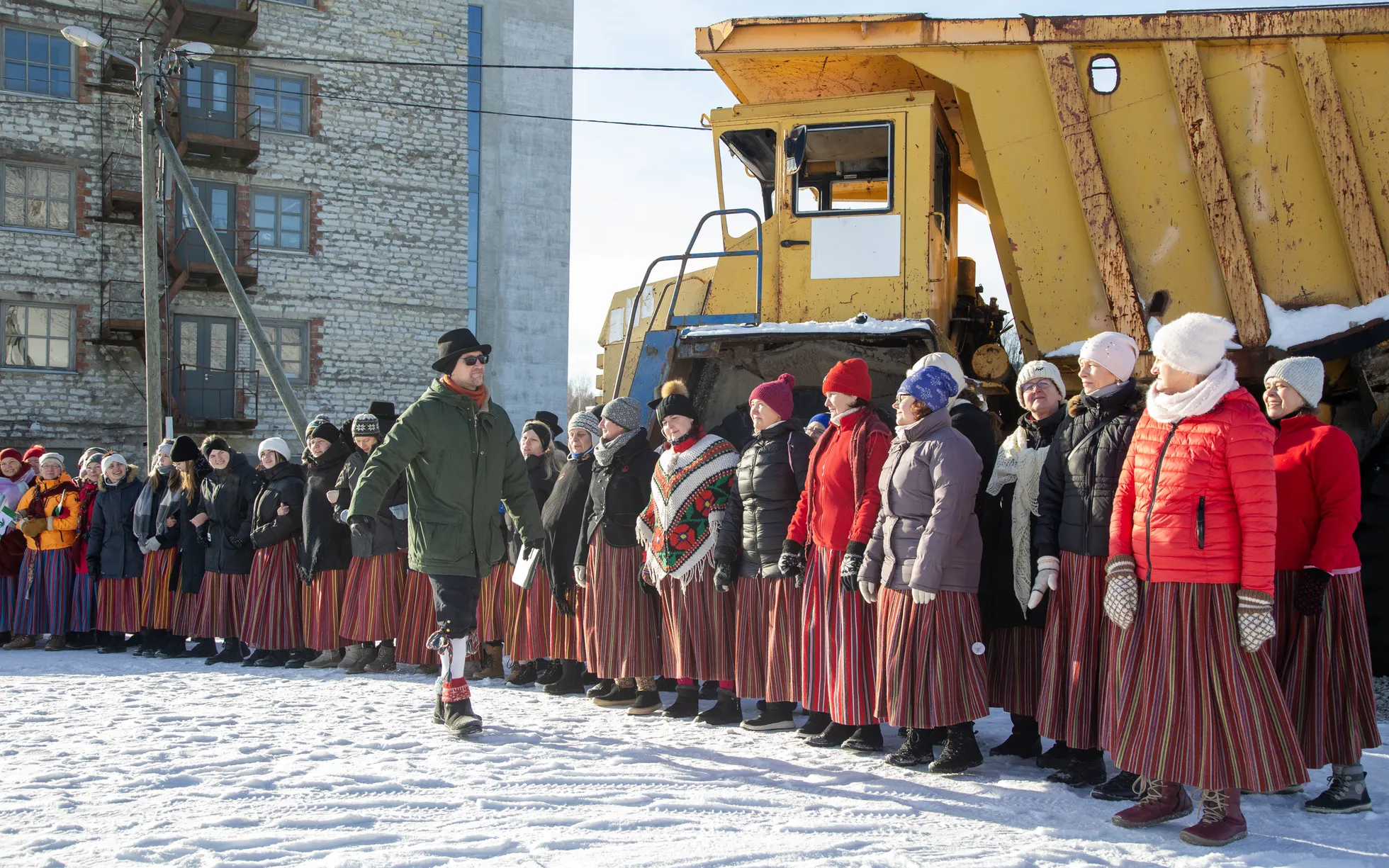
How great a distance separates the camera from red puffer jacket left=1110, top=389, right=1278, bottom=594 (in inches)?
153

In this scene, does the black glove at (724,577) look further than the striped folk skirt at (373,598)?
No

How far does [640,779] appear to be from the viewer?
4.52 metres

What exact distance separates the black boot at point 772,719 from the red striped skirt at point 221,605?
457 centimetres

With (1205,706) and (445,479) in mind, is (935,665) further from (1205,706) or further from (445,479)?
(445,479)

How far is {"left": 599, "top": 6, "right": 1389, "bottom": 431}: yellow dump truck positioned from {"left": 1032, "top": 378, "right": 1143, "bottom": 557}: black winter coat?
7.69 ft

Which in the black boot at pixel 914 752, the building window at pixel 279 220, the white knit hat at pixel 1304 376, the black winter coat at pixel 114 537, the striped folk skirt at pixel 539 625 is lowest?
the black boot at pixel 914 752

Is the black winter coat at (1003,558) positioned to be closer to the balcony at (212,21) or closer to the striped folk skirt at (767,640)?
the striped folk skirt at (767,640)

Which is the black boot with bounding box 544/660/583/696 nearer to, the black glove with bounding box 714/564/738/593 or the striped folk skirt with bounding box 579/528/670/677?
the striped folk skirt with bounding box 579/528/670/677

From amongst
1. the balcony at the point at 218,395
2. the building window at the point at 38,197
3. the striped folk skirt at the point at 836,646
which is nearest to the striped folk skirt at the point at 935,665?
the striped folk skirt at the point at 836,646

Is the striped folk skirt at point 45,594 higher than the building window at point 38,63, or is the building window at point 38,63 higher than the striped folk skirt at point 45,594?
the building window at point 38,63

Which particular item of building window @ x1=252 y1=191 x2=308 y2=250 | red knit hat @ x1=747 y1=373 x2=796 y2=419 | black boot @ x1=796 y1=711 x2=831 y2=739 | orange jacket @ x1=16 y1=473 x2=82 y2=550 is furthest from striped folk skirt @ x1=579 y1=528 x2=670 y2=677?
building window @ x1=252 y1=191 x2=308 y2=250

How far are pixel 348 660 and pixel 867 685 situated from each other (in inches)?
167

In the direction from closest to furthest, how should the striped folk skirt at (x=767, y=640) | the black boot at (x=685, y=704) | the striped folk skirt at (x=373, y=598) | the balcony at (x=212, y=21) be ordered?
the striped folk skirt at (x=767, y=640) < the black boot at (x=685, y=704) < the striped folk skirt at (x=373, y=598) < the balcony at (x=212, y=21)

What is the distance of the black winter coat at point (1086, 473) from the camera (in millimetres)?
4598
